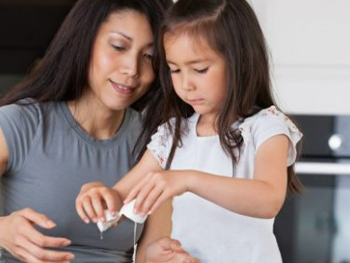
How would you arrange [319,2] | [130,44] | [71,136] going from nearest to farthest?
1. [130,44]
2. [71,136]
3. [319,2]

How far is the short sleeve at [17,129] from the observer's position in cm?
157

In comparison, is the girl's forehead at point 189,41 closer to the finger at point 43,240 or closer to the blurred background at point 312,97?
the finger at point 43,240

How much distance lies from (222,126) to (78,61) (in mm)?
371

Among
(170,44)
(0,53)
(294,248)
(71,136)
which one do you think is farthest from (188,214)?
(0,53)

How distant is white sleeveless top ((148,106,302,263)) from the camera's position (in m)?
1.31

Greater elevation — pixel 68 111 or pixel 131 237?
pixel 68 111

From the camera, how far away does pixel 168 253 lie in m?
1.31

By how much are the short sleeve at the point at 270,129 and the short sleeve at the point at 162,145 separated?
0.17 m

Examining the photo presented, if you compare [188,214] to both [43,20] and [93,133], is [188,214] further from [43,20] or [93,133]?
[43,20]

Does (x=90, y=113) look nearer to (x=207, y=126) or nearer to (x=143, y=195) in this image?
(x=207, y=126)

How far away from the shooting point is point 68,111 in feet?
5.47

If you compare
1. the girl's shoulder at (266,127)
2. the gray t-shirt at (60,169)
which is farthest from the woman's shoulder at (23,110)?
the girl's shoulder at (266,127)

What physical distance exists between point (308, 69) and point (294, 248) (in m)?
0.48

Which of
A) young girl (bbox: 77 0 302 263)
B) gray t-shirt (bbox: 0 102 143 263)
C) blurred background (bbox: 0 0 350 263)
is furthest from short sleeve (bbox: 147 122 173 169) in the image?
blurred background (bbox: 0 0 350 263)
